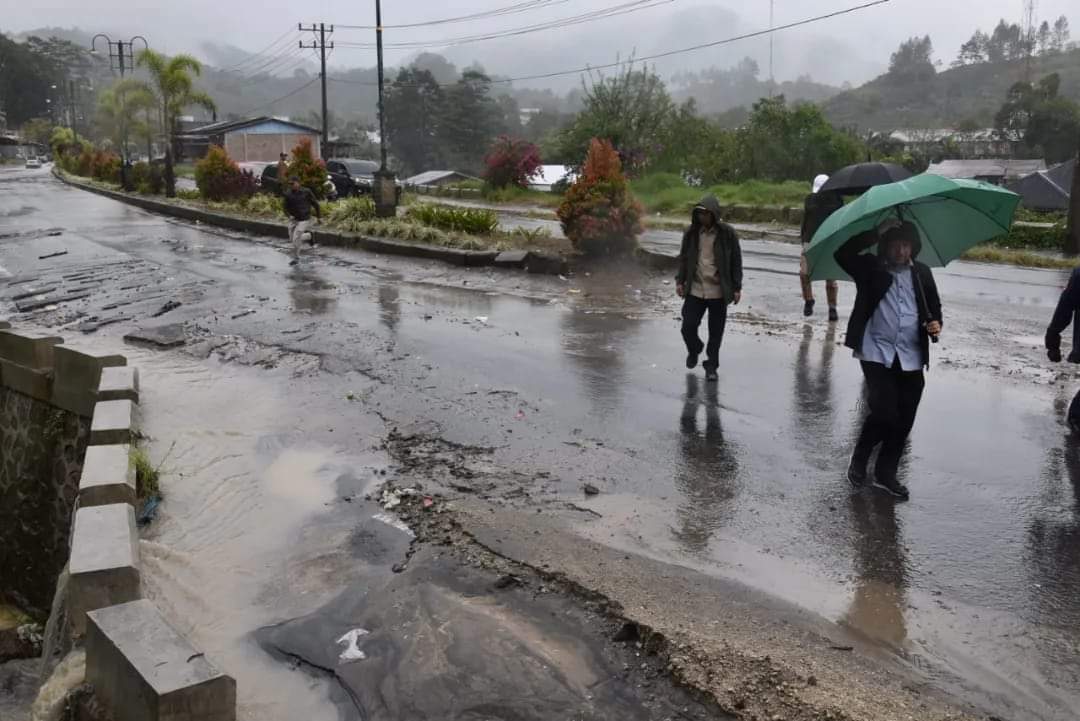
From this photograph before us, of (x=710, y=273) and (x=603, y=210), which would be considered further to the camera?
(x=603, y=210)

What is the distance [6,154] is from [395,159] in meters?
44.2

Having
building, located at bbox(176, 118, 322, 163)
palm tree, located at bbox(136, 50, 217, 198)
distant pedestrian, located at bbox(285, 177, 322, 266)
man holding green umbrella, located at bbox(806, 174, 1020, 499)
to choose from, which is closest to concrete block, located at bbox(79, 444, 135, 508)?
man holding green umbrella, located at bbox(806, 174, 1020, 499)

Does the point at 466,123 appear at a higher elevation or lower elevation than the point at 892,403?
higher

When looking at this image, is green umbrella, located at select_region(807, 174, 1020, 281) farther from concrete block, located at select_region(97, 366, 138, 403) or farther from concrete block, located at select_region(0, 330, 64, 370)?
concrete block, located at select_region(0, 330, 64, 370)

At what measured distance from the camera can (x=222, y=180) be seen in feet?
94.9

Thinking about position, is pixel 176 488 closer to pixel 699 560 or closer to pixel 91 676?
pixel 91 676

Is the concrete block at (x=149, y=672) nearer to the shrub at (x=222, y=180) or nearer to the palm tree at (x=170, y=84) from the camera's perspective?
the shrub at (x=222, y=180)

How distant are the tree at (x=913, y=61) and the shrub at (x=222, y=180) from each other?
108 metres

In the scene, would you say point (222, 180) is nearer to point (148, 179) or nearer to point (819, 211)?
point (148, 179)

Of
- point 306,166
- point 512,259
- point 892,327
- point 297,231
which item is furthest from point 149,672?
point 306,166

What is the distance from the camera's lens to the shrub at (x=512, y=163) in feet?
113

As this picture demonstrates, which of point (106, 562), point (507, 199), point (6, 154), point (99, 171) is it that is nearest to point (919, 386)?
point (106, 562)

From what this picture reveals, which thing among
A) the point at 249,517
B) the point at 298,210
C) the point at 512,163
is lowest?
the point at 249,517

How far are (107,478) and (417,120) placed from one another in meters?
75.9
